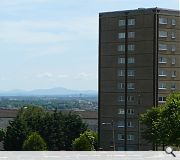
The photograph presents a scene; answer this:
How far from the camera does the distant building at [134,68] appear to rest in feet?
267

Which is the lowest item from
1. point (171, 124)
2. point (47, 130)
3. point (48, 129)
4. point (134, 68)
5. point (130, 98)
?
point (47, 130)

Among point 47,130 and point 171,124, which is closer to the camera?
point 171,124

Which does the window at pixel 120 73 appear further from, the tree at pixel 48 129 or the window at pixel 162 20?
the tree at pixel 48 129

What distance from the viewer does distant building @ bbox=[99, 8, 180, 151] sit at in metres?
81.2

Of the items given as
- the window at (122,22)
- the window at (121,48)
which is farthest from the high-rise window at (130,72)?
the window at (122,22)

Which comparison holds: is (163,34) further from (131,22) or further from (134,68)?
(134,68)

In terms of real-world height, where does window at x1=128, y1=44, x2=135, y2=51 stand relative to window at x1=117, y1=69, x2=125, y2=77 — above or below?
above

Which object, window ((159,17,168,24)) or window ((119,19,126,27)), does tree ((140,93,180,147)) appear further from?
window ((119,19,126,27))

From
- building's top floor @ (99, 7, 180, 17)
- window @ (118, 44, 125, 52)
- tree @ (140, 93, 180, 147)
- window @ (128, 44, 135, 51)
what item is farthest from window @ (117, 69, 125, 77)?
tree @ (140, 93, 180, 147)

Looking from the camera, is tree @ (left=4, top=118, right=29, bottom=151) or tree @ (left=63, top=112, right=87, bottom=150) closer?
tree @ (left=4, top=118, right=29, bottom=151)

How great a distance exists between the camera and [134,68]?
8331cm

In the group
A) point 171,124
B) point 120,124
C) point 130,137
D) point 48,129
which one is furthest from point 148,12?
point 171,124
